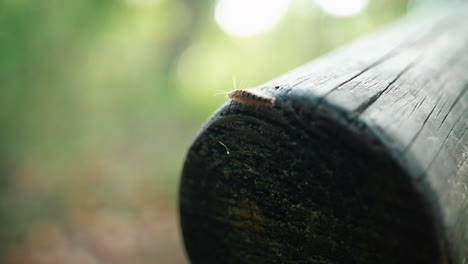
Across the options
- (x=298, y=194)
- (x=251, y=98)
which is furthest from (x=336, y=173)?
(x=251, y=98)

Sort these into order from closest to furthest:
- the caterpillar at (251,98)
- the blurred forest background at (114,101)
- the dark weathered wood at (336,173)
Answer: the dark weathered wood at (336,173) → the caterpillar at (251,98) → the blurred forest background at (114,101)

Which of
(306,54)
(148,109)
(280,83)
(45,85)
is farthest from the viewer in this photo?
(306,54)

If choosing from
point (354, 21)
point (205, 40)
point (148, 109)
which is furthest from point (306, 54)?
point (148, 109)

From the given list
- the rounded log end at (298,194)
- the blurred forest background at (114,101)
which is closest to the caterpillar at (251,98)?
the rounded log end at (298,194)

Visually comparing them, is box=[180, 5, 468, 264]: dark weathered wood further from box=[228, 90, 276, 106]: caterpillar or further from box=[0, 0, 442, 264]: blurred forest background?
box=[0, 0, 442, 264]: blurred forest background

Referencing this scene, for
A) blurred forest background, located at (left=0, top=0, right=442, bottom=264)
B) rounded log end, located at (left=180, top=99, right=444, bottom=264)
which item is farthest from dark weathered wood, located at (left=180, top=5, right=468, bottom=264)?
blurred forest background, located at (left=0, top=0, right=442, bottom=264)

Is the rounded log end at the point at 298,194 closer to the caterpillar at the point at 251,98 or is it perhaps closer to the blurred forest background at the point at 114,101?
the caterpillar at the point at 251,98

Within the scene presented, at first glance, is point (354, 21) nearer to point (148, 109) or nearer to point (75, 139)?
point (148, 109)
